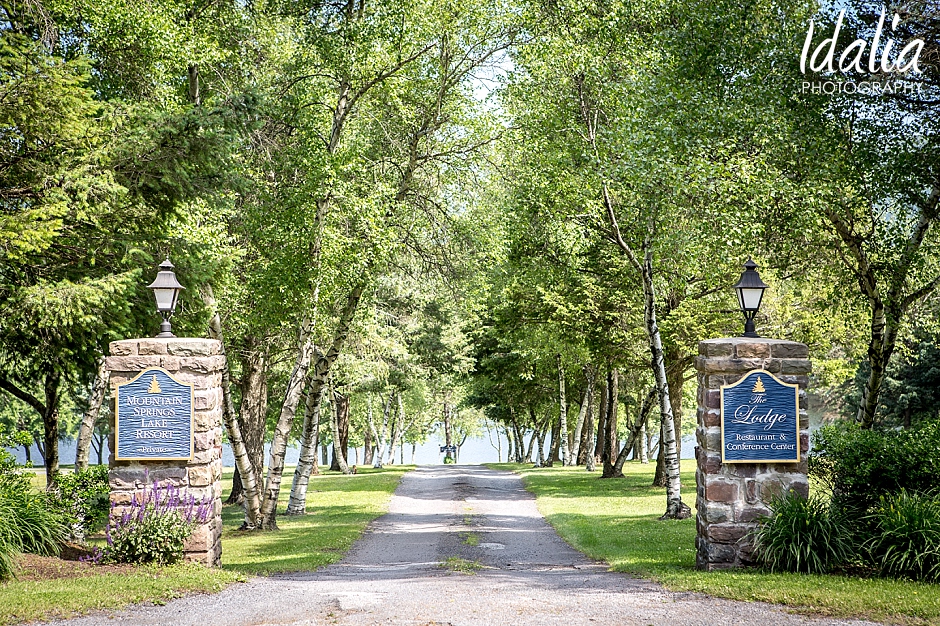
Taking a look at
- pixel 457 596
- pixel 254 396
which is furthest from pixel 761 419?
pixel 254 396

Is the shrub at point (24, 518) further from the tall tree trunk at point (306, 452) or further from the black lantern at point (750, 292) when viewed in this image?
the black lantern at point (750, 292)

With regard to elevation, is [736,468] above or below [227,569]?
above

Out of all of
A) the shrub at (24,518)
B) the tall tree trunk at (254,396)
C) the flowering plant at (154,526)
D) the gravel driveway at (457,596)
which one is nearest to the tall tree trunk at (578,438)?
the tall tree trunk at (254,396)

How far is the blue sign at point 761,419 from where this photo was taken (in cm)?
902

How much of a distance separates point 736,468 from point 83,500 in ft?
27.8

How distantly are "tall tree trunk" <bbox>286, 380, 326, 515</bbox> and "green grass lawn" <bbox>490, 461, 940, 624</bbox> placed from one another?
16.8 ft

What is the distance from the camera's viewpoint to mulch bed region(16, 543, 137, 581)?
8.27 meters

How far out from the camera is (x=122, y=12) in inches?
479

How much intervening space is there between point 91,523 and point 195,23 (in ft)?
27.7

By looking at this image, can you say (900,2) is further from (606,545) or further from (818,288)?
(606,545)

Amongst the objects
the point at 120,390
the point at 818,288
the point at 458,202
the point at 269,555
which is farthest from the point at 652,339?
the point at 120,390

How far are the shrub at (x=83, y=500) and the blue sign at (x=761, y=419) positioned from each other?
829 cm

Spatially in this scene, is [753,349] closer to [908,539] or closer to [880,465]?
[880,465]

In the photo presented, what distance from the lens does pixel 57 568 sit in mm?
8562
